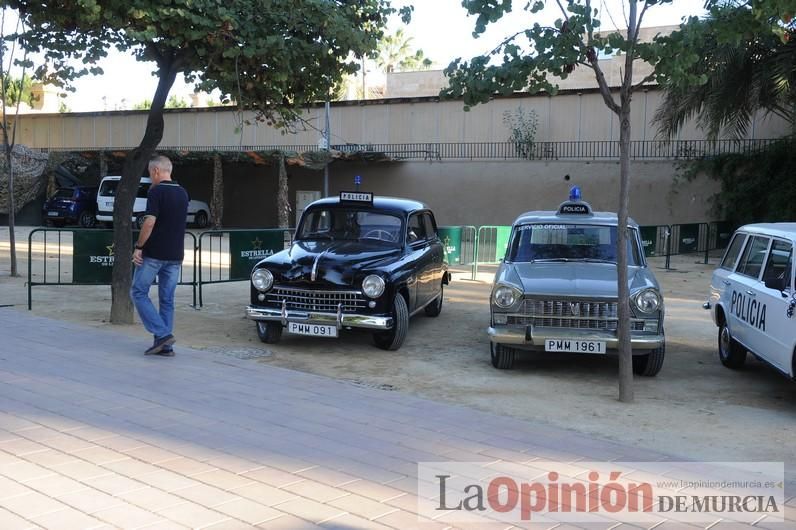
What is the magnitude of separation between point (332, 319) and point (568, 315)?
8.24ft

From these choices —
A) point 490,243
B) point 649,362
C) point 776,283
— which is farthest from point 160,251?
Result: point 490,243

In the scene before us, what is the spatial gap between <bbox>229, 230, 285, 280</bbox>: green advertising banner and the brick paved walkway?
15.3 ft

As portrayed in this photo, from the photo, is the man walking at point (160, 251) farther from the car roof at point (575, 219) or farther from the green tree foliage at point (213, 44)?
the car roof at point (575, 219)

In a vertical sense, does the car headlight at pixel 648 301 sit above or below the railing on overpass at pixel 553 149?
below

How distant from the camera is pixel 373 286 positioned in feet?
27.8

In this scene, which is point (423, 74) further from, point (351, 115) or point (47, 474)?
point (47, 474)

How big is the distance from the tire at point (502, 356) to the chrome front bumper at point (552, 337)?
27 centimetres

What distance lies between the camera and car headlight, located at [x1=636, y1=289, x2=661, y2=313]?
745 centimetres

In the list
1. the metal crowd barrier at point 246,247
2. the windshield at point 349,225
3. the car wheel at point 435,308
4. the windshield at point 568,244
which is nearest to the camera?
the windshield at point 568,244

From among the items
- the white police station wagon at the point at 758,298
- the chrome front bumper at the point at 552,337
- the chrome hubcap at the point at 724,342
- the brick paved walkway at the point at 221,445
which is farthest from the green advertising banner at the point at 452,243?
the brick paved walkway at the point at 221,445

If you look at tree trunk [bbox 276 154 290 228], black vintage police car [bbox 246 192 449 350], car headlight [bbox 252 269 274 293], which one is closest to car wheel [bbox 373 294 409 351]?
black vintage police car [bbox 246 192 449 350]

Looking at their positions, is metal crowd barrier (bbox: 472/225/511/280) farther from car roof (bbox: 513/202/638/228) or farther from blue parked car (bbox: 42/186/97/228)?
blue parked car (bbox: 42/186/97/228)

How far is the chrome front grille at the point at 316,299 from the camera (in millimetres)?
8516

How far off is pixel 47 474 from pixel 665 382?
18.7ft
